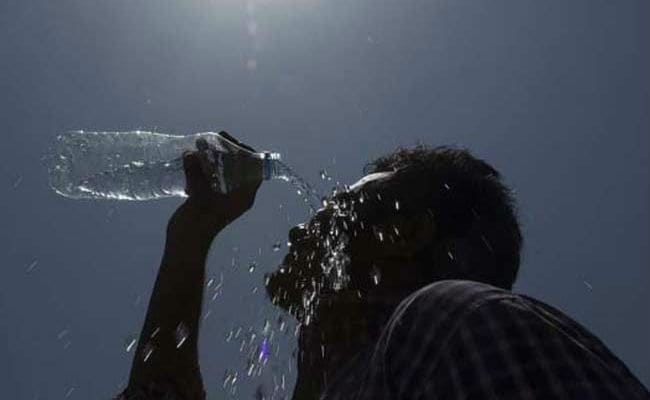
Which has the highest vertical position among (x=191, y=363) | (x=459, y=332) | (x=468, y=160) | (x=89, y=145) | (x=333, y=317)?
(x=89, y=145)

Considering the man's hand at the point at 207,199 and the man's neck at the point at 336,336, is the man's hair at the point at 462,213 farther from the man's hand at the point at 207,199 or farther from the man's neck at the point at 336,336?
the man's hand at the point at 207,199

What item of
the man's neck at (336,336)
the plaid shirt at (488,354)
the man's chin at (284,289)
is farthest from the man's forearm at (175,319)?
the plaid shirt at (488,354)

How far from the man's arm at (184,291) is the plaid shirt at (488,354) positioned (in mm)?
2136

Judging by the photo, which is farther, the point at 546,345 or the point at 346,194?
the point at 346,194

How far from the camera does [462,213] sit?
9.18 ft

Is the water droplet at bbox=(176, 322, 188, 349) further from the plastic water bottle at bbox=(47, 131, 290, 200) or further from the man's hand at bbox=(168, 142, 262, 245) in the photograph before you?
the plastic water bottle at bbox=(47, 131, 290, 200)

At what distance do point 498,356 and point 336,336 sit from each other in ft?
3.74

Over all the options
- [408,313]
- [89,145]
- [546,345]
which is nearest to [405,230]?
[408,313]

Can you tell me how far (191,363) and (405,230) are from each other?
4.92 feet

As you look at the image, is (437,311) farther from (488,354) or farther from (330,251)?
(330,251)

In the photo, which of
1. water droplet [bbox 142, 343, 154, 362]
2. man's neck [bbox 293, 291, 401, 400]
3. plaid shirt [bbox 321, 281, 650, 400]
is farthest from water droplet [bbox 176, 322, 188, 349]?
plaid shirt [bbox 321, 281, 650, 400]

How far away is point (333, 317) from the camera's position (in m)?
2.56

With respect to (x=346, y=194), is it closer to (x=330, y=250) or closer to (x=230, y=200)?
(x=330, y=250)

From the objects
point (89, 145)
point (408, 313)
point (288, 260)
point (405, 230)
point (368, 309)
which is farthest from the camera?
point (89, 145)
